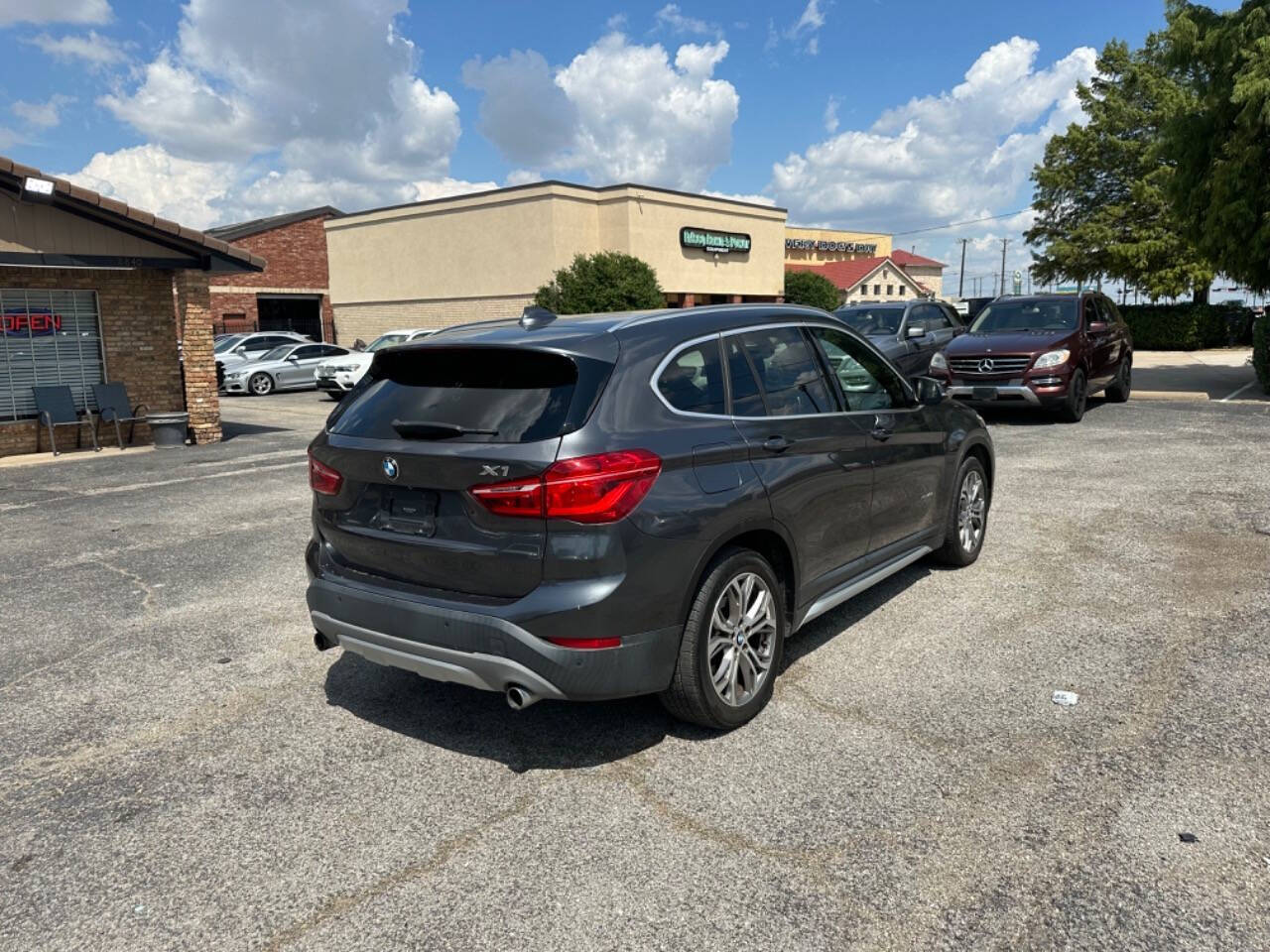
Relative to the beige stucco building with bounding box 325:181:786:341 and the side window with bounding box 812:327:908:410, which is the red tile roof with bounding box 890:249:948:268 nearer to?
the beige stucco building with bounding box 325:181:786:341

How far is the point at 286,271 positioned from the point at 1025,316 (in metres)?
37.1

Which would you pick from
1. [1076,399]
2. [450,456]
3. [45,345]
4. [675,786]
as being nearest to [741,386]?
[450,456]

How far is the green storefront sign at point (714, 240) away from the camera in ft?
130

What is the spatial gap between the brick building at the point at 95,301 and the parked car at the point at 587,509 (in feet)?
37.2

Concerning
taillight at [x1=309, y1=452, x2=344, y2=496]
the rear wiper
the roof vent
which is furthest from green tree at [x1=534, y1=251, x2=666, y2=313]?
the rear wiper

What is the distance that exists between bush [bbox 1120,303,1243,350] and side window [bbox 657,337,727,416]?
1298 inches

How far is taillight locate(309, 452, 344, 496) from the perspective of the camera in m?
3.90

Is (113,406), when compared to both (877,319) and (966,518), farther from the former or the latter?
(966,518)

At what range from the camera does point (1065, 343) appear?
Answer: 12992 millimetres

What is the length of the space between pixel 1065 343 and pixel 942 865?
38.1 feet

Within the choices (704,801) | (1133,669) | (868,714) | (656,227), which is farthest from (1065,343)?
(656,227)

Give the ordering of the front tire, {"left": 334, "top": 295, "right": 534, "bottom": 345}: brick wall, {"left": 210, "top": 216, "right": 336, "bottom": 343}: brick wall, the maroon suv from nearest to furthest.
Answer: the front tire
the maroon suv
{"left": 334, "top": 295, "right": 534, "bottom": 345}: brick wall
{"left": 210, "top": 216, "right": 336, "bottom": 343}: brick wall

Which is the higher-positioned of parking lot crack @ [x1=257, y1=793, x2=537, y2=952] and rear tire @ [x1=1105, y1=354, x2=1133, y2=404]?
rear tire @ [x1=1105, y1=354, x2=1133, y2=404]

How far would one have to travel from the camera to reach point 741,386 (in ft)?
13.4
